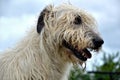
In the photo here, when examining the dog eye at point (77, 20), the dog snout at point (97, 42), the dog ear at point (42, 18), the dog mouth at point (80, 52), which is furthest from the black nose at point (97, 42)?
the dog ear at point (42, 18)

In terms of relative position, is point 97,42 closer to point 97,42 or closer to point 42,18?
point 97,42

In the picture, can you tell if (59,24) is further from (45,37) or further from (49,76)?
(49,76)

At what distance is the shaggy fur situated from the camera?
23.9ft

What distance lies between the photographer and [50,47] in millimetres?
7379

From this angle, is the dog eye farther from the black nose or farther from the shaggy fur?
the black nose

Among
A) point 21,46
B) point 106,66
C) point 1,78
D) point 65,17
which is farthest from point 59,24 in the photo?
point 106,66

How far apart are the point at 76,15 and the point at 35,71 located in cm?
113

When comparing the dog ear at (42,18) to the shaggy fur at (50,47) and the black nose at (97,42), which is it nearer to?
the shaggy fur at (50,47)

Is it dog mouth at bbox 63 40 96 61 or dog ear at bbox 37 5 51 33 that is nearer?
dog mouth at bbox 63 40 96 61

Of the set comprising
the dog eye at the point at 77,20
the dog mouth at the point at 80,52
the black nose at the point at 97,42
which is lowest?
the dog mouth at the point at 80,52

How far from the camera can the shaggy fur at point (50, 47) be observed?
7.29 m

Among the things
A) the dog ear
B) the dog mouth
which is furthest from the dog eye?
the dog ear

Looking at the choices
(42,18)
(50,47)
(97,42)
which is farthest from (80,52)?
(42,18)

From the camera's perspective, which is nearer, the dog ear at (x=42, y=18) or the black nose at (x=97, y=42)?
the black nose at (x=97, y=42)
